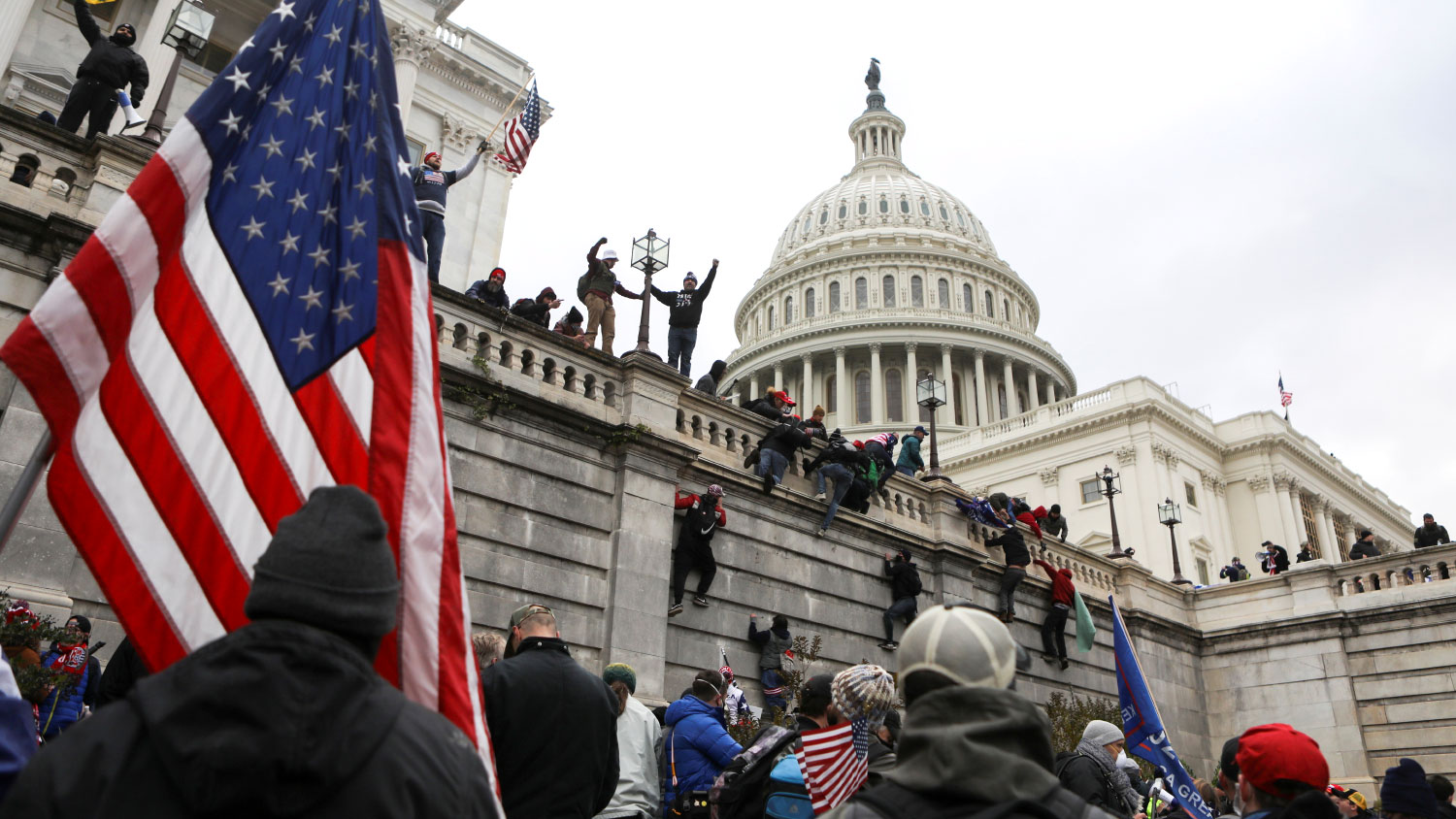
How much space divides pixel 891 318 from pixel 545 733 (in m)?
78.7

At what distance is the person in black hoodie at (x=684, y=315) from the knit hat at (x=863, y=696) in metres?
12.5

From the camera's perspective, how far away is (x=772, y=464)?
1681cm

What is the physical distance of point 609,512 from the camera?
1466 cm

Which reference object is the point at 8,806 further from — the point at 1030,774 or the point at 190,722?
the point at 1030,774

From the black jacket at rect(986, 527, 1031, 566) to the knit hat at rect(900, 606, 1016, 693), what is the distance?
18331 millimetres

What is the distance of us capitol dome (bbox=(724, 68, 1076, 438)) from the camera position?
81.8m

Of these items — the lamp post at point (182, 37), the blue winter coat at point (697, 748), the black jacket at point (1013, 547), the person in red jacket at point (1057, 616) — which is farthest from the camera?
the person in red jacket at point (1057, 616)

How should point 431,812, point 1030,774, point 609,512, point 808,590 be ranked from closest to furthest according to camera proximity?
point 431,812 < point 1030,774 < point 609,512 < point 808,590

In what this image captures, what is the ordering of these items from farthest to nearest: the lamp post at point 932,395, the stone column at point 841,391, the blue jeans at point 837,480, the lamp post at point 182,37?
the stone column at point 841,391 < the lamp post at point 932,395 < the blue jeans at point 837,480 < the lamp post at point 182,37

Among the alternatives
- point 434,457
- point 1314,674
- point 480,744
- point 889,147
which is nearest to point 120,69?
point 434,457

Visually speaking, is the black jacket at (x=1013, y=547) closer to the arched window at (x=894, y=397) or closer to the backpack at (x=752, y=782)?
the backpack at (x=752, y=782)

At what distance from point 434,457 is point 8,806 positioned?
2.24m

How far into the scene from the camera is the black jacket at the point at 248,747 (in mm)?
2148

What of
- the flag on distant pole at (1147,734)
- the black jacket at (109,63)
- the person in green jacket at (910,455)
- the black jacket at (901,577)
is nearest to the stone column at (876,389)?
the person in green jacket at (910,455)
